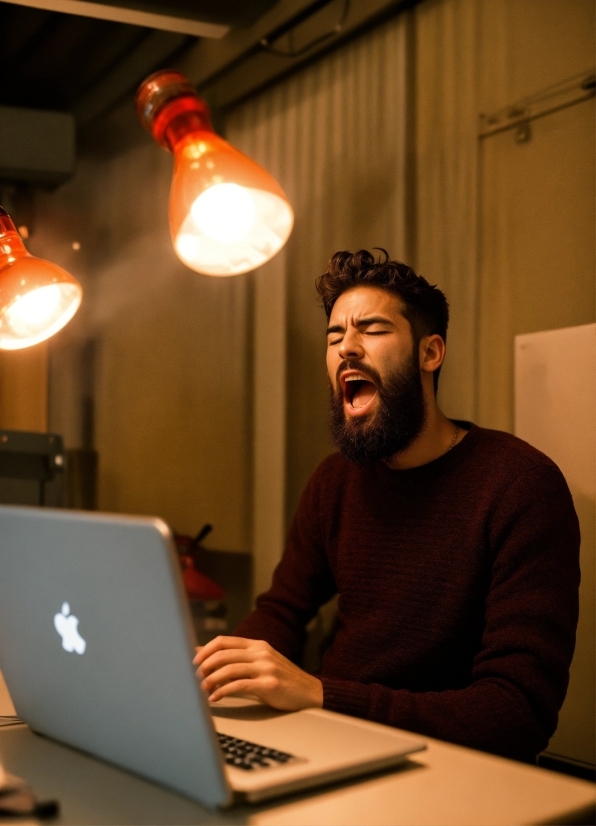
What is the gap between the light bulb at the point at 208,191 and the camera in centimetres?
132

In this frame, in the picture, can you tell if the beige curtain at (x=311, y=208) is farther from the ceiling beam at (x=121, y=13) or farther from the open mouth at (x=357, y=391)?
the open mouth at (x=357, y=391)

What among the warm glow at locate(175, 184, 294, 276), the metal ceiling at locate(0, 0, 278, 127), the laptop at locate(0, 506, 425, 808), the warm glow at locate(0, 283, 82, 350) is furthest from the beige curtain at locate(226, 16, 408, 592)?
Result: the laptop at locate(0, 506, 425, 808)

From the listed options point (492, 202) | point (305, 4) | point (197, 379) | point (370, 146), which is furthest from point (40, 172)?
point (492, 202)

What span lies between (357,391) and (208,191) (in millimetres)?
729

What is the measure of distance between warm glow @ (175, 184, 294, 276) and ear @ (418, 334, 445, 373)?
21.3 inches

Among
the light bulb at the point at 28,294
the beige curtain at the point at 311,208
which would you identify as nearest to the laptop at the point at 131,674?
the light bulb at the point at 28,294

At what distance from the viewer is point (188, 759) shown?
2.88ft

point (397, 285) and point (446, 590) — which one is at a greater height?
point (397, 285)

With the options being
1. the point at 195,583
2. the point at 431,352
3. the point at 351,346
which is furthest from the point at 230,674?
the point at 195,583

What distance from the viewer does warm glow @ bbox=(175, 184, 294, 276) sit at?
1370 mm

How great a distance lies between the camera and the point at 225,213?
1.40 meters

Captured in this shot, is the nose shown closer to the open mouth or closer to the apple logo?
the open mouth

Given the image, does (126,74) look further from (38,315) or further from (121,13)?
(38,315)

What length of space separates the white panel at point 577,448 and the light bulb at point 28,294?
1.06 m
